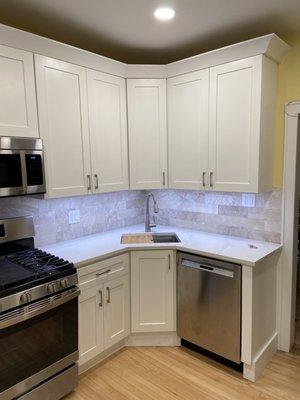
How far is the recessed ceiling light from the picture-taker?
2.04 metres

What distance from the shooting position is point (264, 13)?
208cm

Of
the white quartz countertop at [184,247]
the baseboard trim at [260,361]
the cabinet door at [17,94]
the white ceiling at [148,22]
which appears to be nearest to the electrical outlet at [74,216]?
the white quartz countertop at [184,247]

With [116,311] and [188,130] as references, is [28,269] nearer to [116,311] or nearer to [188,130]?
[116,311]

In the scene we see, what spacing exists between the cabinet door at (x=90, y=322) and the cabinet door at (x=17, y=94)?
119 cm

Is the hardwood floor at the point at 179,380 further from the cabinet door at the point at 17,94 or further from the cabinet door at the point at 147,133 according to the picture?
the cabinet door at the point at 17,94

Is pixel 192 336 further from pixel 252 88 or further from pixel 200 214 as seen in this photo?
pixel 252 88

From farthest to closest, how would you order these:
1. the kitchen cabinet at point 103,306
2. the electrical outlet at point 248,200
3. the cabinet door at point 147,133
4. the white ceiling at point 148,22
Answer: the cabinet door at point 147,133 < the electrical outlet at point 248,200 < the kitchen cabinet at point 103,306 < the white ceiling at point 148,22

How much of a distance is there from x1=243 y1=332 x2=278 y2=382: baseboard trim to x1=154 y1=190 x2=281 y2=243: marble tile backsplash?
86 centimetres

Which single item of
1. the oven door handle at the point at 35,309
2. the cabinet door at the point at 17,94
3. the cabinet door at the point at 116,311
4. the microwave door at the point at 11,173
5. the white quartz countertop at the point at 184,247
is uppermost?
the cabinet door at the point at 17,94

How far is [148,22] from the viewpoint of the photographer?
223 cm

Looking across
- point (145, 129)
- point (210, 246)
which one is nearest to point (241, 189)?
point (210, 246)

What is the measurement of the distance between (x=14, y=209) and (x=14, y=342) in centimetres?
99

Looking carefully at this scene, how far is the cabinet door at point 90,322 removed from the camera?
86.7 inches

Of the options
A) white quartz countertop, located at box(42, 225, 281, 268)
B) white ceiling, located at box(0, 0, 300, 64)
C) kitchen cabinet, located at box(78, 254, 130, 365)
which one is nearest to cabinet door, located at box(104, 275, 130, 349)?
kitchen cabinet, located at box(78, 254, 130, 365)
